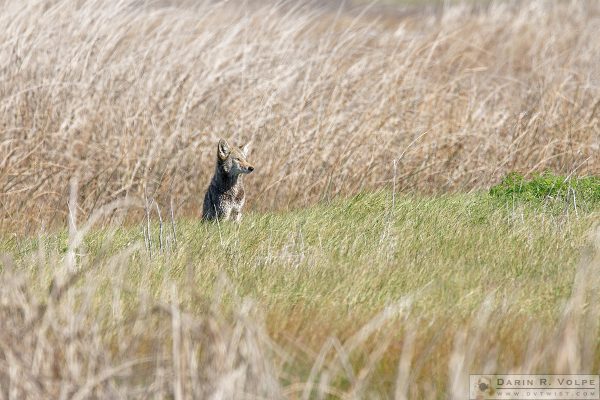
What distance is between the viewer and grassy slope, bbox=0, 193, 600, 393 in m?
4.55

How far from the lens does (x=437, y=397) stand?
4.14m

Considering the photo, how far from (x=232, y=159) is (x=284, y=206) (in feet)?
2.81

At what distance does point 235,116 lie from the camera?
9062 mm

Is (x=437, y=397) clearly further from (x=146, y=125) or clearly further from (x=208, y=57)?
(x=208, y=57)

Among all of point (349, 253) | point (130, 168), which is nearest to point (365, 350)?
point (349, 253)

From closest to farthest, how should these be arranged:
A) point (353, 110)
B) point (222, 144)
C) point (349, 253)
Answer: point (349, 253) → point (222, 144) → point (353, 110)

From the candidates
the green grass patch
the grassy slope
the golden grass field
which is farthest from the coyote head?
the green grass patch

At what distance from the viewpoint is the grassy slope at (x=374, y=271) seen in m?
4.55

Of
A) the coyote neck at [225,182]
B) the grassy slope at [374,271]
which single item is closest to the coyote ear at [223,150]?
the coyote neck at [225,182]

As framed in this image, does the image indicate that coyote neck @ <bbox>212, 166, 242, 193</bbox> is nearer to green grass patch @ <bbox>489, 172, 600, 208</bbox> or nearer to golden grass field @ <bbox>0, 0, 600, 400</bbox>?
golden grass field @ <bbox>0, 0, 600, 400</bbox>

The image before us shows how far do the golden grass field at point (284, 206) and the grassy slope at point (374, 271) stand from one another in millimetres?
19

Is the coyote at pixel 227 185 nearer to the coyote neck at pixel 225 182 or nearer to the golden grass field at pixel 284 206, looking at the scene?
the coyote neck at pixel 225 182

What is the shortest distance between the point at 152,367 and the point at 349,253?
7.20ft

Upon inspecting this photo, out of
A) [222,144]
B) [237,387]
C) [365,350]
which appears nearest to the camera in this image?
[237,387]
